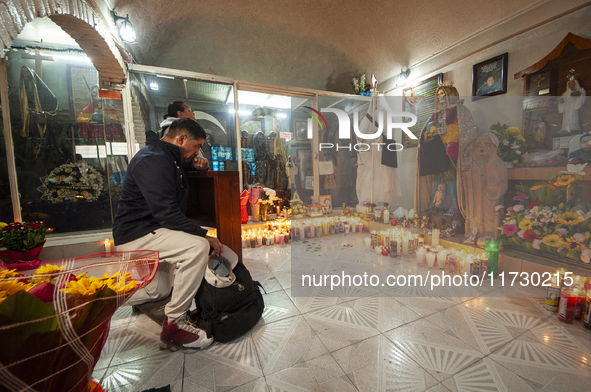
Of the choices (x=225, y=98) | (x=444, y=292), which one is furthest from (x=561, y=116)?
(x=225, y=98)

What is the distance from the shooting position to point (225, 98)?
4.77 meters

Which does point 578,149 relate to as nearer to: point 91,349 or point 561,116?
point 561,116

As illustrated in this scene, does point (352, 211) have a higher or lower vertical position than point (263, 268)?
higher

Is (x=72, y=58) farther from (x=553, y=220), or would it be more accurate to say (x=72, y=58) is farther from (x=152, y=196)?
(x=553, y=220)

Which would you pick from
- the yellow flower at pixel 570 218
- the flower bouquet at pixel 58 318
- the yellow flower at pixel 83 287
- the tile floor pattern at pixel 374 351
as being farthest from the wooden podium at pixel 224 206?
the yellow flower at pixel 570 218

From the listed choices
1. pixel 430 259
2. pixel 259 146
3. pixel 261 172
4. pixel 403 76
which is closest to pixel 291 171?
pixel 261 172

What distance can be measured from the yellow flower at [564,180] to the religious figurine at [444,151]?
918 millimetres

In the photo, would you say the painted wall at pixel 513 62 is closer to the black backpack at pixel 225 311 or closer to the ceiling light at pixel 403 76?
the ceiling light at pixel 403 76

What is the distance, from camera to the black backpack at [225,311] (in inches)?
64.3

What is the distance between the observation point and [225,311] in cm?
169

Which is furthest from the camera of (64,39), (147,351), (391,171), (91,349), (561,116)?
(391,171)

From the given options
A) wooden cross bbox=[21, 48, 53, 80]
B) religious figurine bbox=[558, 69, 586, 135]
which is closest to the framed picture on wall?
wooden cross bbox=[21, 48, 53, 80]

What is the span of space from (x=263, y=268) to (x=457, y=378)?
6.57ft

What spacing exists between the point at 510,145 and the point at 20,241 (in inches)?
210
